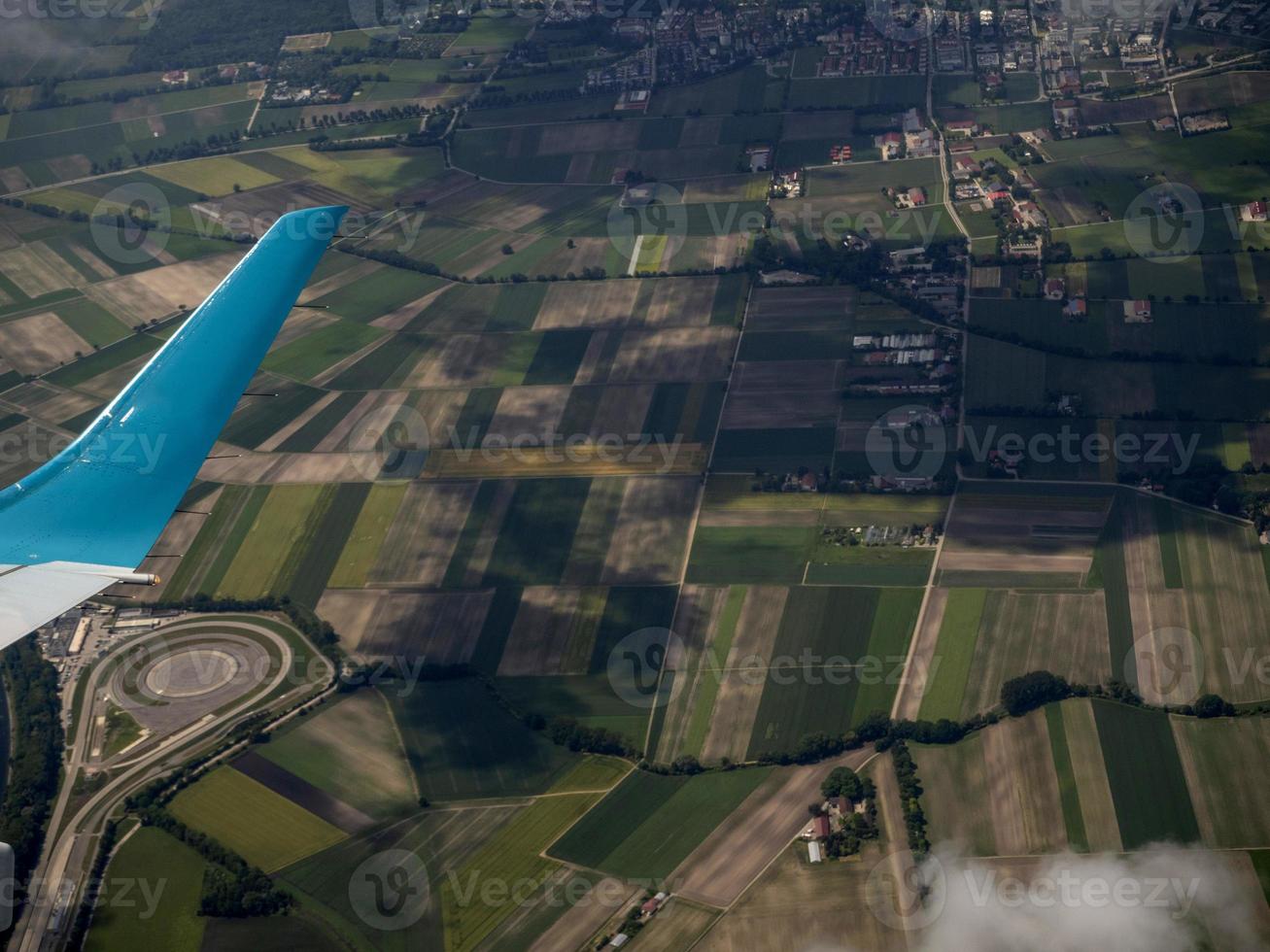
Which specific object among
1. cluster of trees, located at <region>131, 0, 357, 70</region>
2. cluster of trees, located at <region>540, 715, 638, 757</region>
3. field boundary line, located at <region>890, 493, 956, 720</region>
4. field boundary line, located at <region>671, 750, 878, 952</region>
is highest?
cluster of trees, located at <region>131, 0, 357, 70</region>

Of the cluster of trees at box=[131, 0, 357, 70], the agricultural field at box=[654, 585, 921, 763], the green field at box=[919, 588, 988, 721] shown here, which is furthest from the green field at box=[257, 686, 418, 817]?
the cluster of trees at box=[131, 0, 357, 70]

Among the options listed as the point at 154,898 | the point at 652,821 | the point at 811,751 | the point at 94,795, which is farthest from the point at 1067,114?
the point at 154,898

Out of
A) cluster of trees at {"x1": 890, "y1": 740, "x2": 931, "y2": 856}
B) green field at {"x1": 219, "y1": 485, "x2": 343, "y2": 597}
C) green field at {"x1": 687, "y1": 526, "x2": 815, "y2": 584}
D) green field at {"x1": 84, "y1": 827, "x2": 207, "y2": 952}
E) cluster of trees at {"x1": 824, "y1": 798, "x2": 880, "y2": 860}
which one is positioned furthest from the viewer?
green field at {"x1": 219, "y1": 485, "x2": 343, "y2": 597}

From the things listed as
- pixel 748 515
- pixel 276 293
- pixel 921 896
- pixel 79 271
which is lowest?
pixel 921 896

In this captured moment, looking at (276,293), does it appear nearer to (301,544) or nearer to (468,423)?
(301,544)

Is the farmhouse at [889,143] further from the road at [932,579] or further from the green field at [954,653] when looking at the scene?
the green field at [954,653]

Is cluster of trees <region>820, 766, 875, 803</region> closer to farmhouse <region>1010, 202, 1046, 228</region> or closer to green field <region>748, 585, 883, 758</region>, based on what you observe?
green field <region>748, 585, 883, 758</region>

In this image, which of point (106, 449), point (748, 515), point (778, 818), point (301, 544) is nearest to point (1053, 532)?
point (748, 515)
